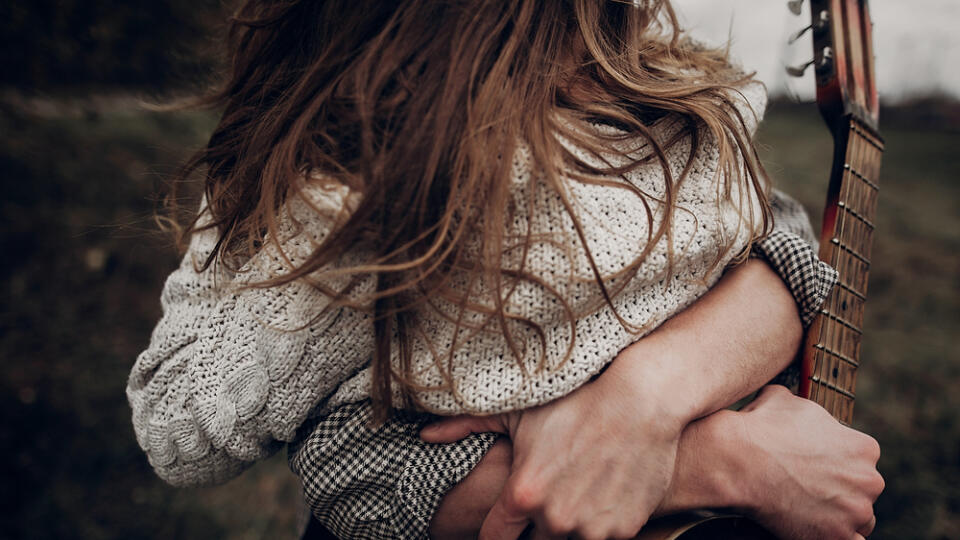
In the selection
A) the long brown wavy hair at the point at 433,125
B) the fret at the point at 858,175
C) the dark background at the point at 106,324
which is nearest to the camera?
the long brown wavy hair at the point at 433,125

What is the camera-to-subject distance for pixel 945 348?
106 inches

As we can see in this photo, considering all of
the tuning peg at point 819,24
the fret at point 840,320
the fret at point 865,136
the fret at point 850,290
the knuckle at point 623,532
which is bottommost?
the knuckle at point 623,532

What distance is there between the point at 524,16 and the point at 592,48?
0.14 meters

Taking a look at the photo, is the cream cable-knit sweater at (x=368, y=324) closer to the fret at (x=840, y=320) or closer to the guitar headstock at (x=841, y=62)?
the fret at (x=840, y=320)

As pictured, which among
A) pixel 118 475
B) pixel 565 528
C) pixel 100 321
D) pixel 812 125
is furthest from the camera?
pixel 812 125

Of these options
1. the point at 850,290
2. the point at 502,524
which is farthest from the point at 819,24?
the point at 502,524

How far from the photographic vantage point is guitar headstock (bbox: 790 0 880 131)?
1.12 meters

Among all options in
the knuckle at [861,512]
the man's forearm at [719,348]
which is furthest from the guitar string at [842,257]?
the knuckle at [861,512]

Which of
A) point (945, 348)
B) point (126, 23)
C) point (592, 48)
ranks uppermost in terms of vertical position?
point (592, 48)

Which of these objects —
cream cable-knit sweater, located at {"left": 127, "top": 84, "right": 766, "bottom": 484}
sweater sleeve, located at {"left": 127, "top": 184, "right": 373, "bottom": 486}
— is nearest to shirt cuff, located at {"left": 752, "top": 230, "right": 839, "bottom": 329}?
cream cable-knit sweater, located at {"left": 127, "top": 84, "right": 766, "bottom": 484}

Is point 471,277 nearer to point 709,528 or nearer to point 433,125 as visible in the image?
point 433,125

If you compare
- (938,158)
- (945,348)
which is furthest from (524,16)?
(938,158)

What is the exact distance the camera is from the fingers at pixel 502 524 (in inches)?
32.8

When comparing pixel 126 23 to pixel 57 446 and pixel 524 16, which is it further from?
pixel 524 16
